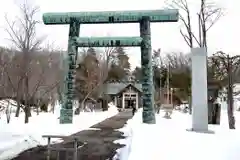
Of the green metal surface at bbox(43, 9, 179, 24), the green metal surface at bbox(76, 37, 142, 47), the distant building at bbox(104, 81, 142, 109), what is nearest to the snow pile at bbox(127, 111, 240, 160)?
the green metal surface at bbox(76, 37, 142, 47)

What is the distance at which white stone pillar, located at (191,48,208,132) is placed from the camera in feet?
35.4

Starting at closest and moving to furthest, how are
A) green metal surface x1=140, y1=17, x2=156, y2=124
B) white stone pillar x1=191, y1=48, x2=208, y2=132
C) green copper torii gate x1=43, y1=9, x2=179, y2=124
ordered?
white stone pillar x1=191, y1=48, x2=208, y2=132
green metal surface x1=140, y1=17, x2=156, y2=124
green copper torii gate x1=43, y1=9, x2=179, y2=124

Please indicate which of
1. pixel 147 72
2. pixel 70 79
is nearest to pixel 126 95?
pixel 70 79

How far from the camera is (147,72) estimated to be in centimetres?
1777

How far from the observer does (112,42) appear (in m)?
17.9

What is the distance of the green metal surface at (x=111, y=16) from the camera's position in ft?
57.3

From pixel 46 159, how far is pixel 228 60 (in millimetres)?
10058

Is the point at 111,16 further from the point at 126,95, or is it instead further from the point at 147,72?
the point at 126,95

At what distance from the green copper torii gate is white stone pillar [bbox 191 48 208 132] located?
6322mm

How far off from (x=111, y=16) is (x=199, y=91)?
27.3ft

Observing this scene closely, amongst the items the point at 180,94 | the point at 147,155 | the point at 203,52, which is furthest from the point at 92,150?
the point at 180,94

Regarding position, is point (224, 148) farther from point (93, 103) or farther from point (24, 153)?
point (93, 103)

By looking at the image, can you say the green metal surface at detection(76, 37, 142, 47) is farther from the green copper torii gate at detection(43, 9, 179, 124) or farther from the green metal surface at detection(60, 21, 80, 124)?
the green metal surface at detection(60, 21, 80, 124)

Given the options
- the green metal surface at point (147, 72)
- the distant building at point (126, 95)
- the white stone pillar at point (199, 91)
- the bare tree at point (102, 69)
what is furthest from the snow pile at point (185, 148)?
the distant building at point (126, 95)
